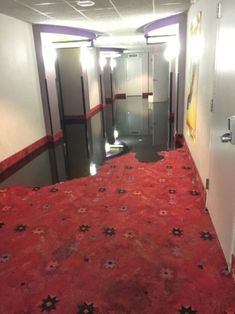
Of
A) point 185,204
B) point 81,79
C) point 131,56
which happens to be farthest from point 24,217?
point 131,56

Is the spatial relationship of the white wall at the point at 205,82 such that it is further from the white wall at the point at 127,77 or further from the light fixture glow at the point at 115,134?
the white wall at the point at 127,77

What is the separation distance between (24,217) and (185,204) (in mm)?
1657

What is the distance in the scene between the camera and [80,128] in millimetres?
7711

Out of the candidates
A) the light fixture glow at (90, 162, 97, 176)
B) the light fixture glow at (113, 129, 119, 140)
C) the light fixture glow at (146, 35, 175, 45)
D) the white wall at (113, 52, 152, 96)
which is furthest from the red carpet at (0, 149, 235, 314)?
the white wall at (113, 52, 152, 96)

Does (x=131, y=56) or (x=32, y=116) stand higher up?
(x=131, y=56)

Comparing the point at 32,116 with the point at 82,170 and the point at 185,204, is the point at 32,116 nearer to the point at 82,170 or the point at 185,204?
the point at 82,170

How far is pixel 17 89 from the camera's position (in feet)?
15.0

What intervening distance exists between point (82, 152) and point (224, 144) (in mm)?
4114

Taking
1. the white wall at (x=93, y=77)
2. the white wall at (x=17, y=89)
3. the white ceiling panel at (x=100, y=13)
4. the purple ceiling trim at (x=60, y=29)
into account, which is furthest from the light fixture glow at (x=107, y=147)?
the white wall at (x=93, y=77)

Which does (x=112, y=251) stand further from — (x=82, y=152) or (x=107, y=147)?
(x=107, y=147)

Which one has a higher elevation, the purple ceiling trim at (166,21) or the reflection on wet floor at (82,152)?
the purple ceiling trim at (166,21)

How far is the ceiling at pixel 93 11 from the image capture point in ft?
11.5

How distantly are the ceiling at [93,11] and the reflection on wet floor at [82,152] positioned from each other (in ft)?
7.47

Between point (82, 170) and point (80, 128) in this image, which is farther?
point (80, 128)
